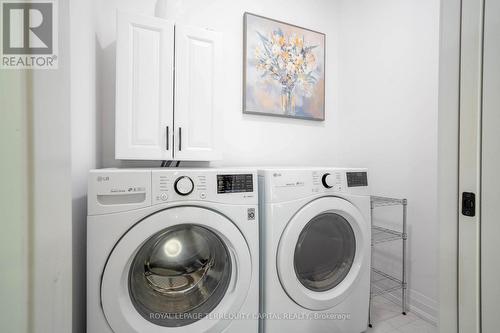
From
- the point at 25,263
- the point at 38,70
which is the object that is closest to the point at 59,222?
the point at 25,263

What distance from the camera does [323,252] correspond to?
129cm

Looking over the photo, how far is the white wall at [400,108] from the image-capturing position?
1.45 m

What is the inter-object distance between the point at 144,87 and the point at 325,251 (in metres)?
1.30

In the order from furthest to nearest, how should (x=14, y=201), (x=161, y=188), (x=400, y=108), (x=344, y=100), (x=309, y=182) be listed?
(x=344, y=100) → (x=400, y=108) → (x=309, y=182) → (x=161, y=188) → (x=14, y=201)

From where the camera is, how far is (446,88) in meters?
0.73

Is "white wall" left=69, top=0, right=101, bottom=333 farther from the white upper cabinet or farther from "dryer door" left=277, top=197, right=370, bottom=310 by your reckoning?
"dryer door" left=277, top=197, right=370, bottom=310

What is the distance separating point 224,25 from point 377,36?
1.17 metres

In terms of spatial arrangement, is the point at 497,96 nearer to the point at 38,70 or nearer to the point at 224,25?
the point at 38,70

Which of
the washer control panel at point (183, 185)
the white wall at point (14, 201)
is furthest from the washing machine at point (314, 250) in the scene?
the white wall at point (14, 201)

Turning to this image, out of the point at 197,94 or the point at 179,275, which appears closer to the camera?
the point at 179,275

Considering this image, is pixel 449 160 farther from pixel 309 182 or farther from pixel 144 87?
pixel 144 87

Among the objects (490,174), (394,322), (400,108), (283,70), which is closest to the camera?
(490,174)

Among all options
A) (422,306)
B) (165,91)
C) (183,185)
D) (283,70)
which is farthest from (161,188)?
(422,306)

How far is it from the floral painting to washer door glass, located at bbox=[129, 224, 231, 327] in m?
1.06
